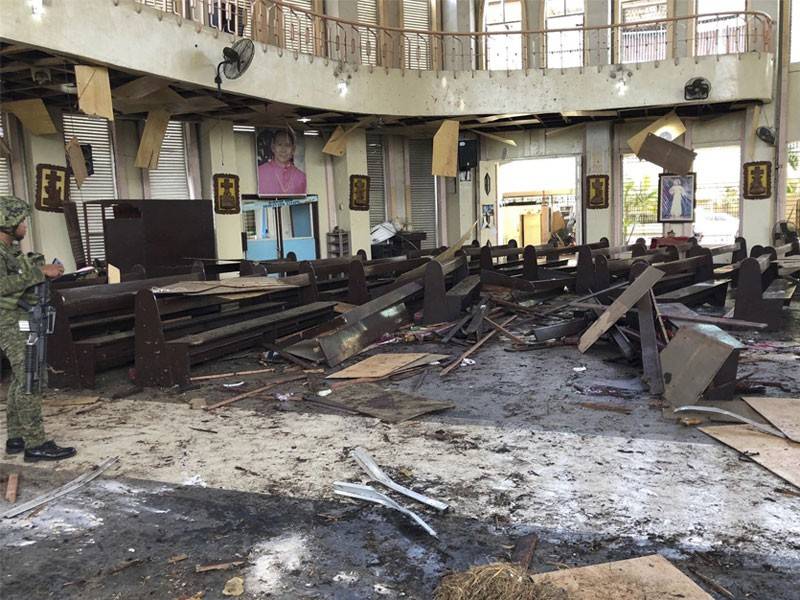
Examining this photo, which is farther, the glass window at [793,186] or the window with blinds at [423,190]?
the window with blinds at [423,190]

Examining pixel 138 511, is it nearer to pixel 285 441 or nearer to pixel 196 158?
pixel 285 441

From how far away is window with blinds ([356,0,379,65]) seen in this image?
15.5 m

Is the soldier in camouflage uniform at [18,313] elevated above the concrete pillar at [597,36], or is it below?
below

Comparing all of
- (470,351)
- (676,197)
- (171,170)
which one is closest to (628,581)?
(470,351)

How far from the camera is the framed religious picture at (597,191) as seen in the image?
16.9 metres

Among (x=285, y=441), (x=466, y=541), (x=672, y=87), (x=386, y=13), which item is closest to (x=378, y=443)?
(x=285, y=441)

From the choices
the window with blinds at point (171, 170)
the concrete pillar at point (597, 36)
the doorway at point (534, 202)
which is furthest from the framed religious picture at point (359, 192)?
the concrete pillar at point (597, 36)

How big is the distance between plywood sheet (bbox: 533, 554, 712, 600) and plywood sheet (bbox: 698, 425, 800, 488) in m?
1.32

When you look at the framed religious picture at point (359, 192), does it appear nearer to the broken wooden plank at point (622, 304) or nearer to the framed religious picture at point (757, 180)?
the framed religious picture at point (757, 180)

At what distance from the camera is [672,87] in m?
14.4

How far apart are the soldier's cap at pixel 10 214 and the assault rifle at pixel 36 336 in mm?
424

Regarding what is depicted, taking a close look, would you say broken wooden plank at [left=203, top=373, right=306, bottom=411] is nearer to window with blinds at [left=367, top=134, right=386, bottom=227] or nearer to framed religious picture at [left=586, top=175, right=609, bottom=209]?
window with blinds at [left=367, top=134, right=386, bottom=227]

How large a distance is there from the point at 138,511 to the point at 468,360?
13.7 ft

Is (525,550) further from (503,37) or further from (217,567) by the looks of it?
(503,37)
